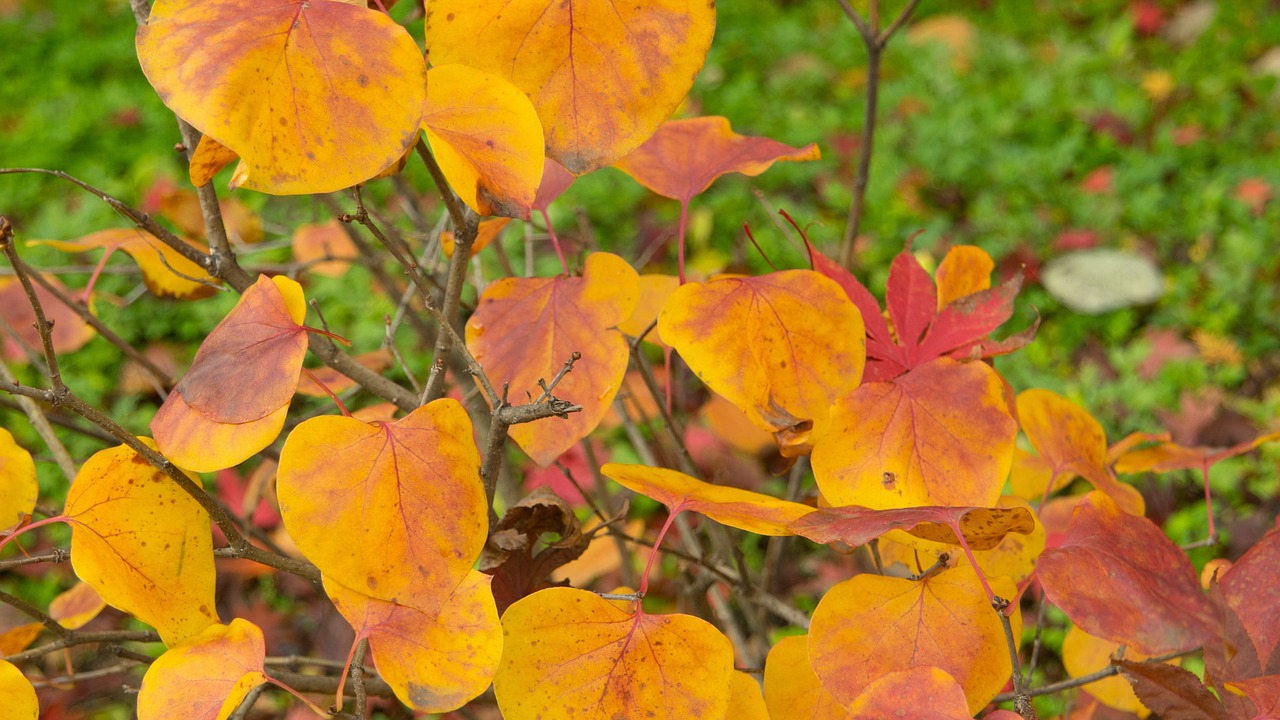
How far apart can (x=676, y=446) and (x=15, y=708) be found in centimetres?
46

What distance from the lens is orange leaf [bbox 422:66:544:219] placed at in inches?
17.2

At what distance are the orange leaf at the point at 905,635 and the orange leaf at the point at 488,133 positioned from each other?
258mm

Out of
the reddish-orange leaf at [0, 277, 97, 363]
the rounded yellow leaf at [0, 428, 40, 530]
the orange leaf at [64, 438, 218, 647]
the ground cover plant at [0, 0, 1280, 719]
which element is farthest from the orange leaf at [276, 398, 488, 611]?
the reddish-orange leaf at [0, 277, 97, 363]

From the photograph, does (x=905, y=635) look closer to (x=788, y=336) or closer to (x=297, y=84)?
(x=788, y=336)

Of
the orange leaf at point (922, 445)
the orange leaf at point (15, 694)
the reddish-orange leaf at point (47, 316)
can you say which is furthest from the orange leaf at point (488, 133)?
the reddish-orange leaf at point (47, 316)

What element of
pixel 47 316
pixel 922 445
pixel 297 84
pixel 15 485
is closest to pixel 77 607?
pixel 15 485

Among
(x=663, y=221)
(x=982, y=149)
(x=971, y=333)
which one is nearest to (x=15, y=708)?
(x=971, y=333)

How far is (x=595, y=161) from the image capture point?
453 millimetres

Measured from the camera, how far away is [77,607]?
73 cm

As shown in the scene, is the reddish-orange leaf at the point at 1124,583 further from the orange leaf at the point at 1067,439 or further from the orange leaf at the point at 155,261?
the orange leaf at the point at 155,261

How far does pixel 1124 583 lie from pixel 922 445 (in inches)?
4.8

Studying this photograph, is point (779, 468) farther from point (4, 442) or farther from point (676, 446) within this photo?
point (4, 442)

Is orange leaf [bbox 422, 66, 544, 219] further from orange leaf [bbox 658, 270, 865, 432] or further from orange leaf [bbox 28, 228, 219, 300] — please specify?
orange leaf [bbox 28, 228, 219, 300]

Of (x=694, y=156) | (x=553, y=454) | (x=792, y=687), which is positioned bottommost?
(x=792, y=687)
